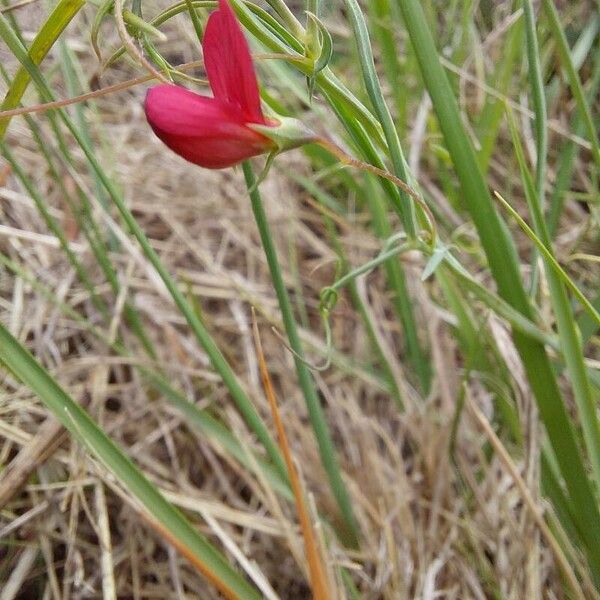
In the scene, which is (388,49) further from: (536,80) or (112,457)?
(112,457)

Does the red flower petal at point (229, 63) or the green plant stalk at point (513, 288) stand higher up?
the red flower petal at point (229, 63)

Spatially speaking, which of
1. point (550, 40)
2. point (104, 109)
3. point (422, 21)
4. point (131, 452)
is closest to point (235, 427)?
point (131, 452)

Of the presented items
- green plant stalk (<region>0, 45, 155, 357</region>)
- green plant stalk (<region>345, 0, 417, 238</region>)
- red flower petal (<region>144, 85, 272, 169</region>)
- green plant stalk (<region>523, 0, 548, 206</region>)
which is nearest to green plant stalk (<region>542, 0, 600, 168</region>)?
green plant stalk (<region>523, 0, 548, 206</region>)

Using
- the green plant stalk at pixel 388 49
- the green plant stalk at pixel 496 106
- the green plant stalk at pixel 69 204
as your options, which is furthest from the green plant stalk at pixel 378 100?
the green plant stalk at pixel 388 49

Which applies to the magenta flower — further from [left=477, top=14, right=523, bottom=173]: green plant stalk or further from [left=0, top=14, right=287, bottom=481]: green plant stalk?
[left=477, top=14, right=523, bottom=173]: green plant stalk

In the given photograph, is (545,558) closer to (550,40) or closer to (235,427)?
(235,427)

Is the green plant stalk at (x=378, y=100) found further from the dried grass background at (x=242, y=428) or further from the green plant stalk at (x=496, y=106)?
the green plant stalk at (x=496, y=106)
